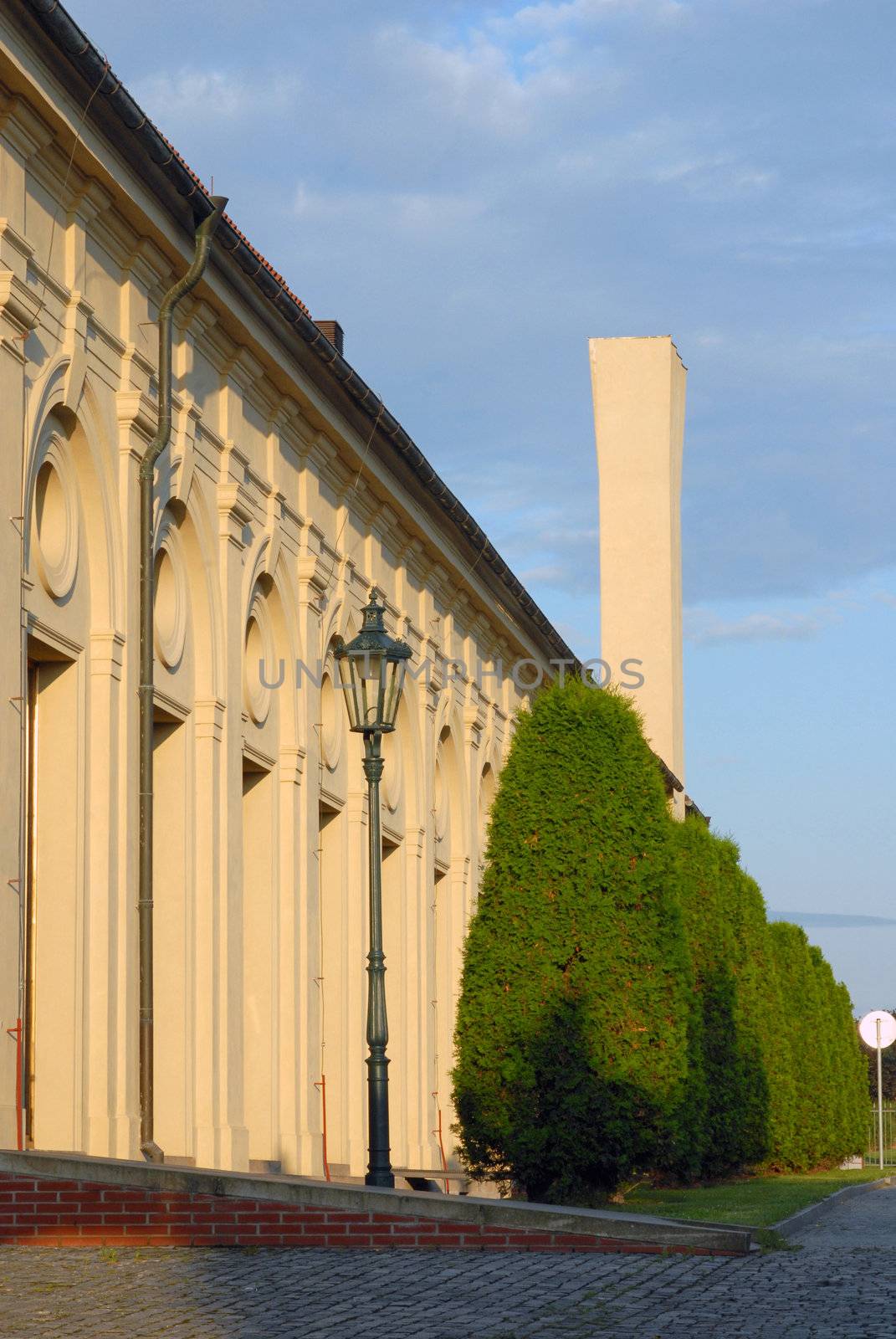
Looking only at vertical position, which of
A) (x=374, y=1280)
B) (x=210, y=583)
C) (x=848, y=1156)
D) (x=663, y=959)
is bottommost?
(x=848, y=1156)

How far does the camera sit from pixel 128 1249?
11305 millimetres

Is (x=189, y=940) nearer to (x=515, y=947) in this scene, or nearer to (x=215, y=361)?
(x=515, y=947)

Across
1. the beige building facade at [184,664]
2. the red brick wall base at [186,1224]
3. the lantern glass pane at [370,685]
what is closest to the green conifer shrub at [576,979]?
the beige building facade at [184,664]

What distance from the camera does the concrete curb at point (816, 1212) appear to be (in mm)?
19297

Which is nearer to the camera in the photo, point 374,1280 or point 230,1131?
point 374,1280

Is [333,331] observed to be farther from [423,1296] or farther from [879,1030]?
[879,1030]

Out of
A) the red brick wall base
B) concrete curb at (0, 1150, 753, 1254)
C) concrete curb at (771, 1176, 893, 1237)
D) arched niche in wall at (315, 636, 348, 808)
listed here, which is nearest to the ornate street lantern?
concrete curb at (0, 1150, 753, 1254)

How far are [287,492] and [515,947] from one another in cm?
556

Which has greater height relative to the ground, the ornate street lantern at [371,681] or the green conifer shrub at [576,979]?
the ornate street lantern at [371,681]

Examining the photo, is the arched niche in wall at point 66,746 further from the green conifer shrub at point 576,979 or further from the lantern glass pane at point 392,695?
the green conifer shrub at point 576,979

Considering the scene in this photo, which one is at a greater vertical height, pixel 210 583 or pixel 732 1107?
pixel 210 583

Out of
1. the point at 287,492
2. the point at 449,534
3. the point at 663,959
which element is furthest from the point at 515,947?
the point at 449,534

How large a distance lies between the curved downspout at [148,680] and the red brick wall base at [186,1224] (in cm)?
483

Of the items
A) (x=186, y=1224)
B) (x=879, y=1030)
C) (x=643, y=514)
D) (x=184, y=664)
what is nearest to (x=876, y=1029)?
(x=879, y=1030)
